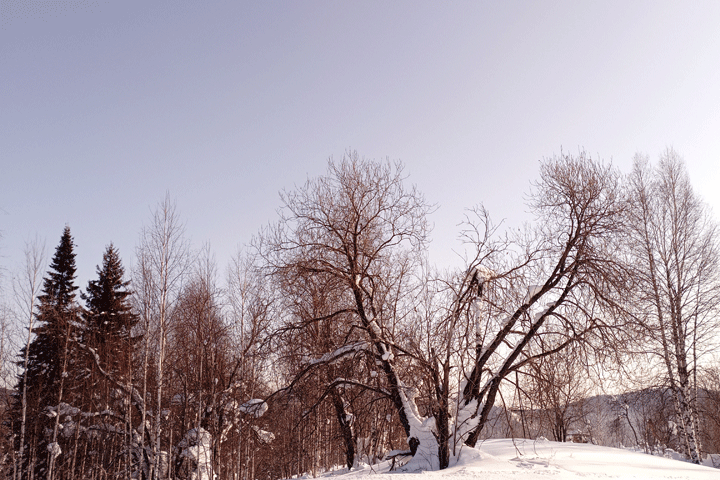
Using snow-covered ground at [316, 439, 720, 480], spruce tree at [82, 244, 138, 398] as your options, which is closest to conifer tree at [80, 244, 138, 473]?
spruce tree at [82, 244, 138, 398]

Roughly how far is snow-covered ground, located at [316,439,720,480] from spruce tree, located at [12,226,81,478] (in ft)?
49.7

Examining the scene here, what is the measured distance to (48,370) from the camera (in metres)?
21.8

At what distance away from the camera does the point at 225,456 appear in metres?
22.5

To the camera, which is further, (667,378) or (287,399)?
(667,378)

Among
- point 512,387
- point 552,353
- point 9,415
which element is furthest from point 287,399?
point 9,415

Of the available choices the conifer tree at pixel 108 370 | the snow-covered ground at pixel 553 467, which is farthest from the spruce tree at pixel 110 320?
the snow-covered ground at pixel 553 467

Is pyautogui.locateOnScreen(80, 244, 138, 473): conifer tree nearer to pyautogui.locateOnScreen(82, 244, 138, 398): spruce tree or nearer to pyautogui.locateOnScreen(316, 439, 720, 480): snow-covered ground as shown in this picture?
pyautogui.locateOnScreen(82, 244, 138, 398): spruce tree

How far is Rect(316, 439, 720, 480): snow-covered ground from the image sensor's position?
6.81 m

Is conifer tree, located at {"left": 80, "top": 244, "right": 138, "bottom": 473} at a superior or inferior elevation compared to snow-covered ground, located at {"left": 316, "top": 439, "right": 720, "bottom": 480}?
superior

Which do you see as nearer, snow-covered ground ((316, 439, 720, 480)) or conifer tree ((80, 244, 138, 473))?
snow-covered ground ((316, 439, 720, 480))

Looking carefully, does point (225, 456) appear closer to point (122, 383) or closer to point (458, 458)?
point (122, 383)

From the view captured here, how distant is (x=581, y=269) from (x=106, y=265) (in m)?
25.7

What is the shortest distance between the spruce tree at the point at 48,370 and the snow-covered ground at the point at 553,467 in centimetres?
1516

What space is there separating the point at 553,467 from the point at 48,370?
74.9 ft
